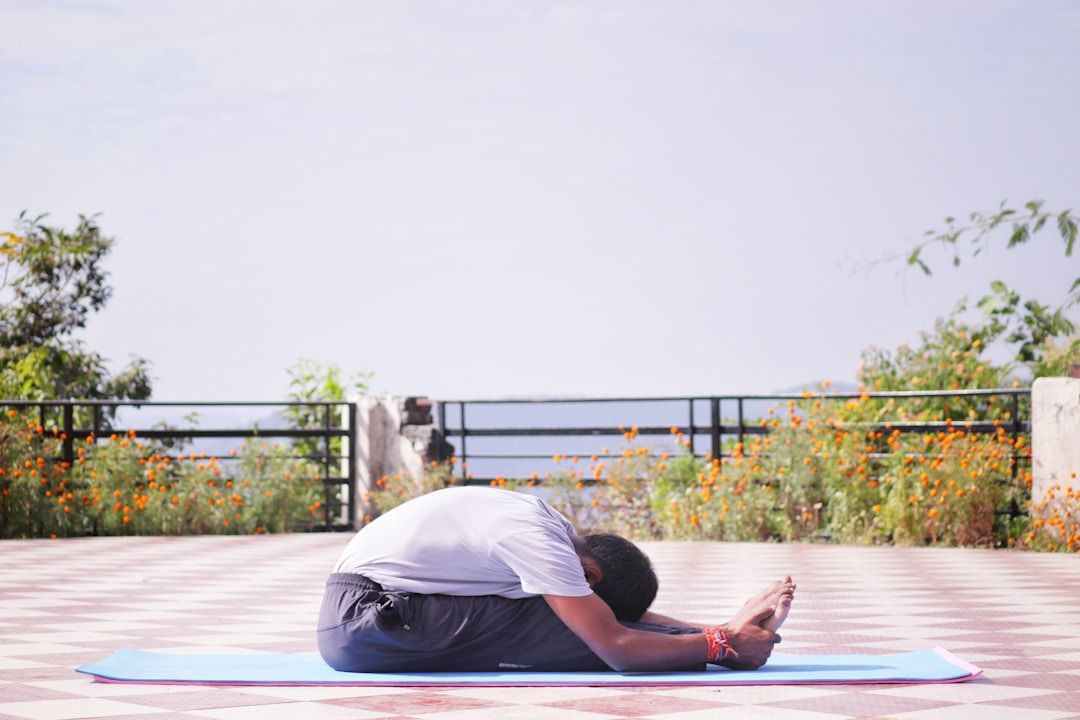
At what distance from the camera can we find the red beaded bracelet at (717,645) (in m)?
4.96

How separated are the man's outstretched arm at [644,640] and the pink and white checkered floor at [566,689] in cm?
19

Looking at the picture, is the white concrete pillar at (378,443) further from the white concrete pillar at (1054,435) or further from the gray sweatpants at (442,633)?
the gray sweatpants at (442,633)

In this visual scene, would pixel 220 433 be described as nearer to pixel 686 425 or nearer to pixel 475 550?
pixel 686 425

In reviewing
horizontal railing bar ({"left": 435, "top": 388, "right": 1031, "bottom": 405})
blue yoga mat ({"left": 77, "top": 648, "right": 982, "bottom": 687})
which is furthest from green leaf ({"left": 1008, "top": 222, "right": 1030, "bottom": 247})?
blue yoga mat ({"left": 77, "top": 648, "right": 982, "bottom": 687})

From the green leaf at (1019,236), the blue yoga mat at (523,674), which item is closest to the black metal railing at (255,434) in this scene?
the green leaf at (1019,236)

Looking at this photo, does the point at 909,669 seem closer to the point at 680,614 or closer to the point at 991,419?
the point at 680,614

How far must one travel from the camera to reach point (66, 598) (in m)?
8.31

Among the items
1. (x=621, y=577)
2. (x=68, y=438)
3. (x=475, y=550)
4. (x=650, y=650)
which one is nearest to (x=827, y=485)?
(x=68, y=438)

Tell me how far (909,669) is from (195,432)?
36.2 feet

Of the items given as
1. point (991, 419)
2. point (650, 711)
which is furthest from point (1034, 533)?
point (650, 711)

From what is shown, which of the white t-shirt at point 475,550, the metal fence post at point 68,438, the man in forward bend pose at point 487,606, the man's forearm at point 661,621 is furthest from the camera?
the metal fence post at point 68,438

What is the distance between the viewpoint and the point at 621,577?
5.00 metres

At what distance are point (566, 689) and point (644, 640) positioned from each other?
1.06 feet

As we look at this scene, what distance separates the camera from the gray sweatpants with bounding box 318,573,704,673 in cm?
495
